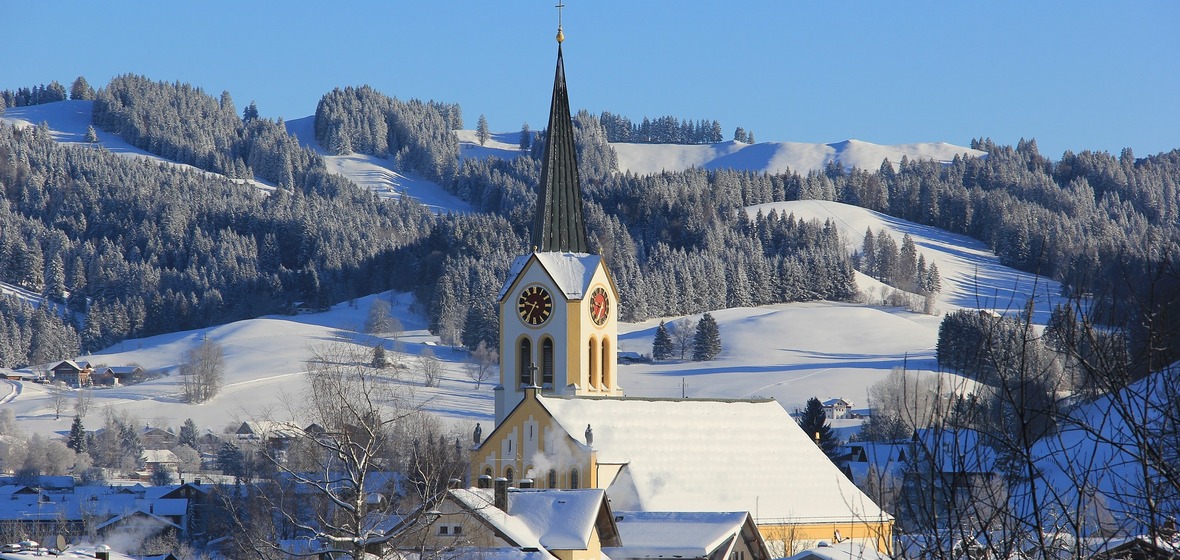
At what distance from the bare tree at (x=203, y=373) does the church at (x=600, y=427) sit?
121356mm

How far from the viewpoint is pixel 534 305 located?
2505 inches

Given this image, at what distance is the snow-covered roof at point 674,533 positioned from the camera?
167 feet

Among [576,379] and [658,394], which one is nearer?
[576,379]

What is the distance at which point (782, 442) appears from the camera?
6391 centimetres

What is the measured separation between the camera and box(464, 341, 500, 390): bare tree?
592 feet

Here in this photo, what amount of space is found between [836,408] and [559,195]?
85.5 metres

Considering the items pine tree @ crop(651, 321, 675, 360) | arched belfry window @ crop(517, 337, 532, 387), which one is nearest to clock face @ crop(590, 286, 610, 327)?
arched belfry window @ crop(517, 337, 532, 387)

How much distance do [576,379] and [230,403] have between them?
117502 millimetres

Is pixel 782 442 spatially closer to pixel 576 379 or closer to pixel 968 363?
pixel 576 379

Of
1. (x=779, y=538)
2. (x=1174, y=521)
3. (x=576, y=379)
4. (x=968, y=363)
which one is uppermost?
(x=968, y=363)

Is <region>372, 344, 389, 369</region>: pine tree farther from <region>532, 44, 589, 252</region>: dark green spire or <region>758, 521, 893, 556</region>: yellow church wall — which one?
<region>758, 521, 893, 556</region>: yellow church wall

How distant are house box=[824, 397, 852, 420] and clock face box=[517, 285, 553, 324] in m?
84.2

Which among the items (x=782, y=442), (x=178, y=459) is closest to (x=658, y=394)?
(x=178, y=459)

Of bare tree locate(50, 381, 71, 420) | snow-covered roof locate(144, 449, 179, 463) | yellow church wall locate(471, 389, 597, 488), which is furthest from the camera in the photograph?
bare tree locate(50, 381, 71, 420)
